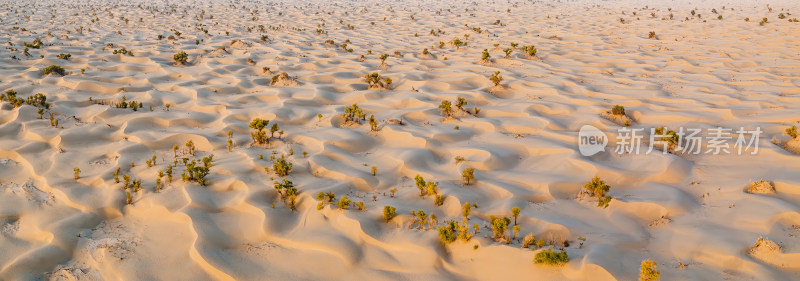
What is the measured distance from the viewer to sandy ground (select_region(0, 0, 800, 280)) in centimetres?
279

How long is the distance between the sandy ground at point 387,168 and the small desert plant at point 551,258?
0.06 meters

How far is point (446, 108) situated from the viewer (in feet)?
17.2

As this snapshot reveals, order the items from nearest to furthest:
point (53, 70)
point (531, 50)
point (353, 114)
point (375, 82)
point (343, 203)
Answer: point (343, 203) → point (353, 114) → point (375, 82) → point (53, 70) → point (531, 50)

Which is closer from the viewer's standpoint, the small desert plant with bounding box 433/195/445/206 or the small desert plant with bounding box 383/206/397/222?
the small desert plant with bounding box 383/206/397/222

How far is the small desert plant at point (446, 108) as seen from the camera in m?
5.24

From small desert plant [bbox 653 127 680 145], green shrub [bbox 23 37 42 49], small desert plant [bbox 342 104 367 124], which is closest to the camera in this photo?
small desert plant [bbox 653 127 680 145]

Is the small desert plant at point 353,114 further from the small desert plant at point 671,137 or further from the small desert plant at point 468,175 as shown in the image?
the small desert plant at point 671,137

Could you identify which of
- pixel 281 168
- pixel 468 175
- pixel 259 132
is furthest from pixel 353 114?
pixel 468 175

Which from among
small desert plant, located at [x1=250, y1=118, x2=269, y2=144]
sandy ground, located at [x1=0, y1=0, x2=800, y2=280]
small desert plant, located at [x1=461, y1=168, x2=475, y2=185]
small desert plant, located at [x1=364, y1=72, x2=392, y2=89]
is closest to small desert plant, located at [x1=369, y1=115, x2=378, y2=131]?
sandy ground, located at [x1=0, y1=0, x2=800, y2=280]

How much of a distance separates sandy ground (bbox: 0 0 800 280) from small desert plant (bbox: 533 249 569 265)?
60 millimetres

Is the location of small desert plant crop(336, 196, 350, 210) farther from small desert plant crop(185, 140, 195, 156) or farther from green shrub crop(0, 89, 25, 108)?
green shrub crop(0, 89, 25, 108)

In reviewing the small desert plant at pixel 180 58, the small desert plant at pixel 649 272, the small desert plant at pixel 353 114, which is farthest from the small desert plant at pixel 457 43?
the small desert plant at pixel 649 272

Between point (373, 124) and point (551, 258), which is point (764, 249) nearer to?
point (551, 258)

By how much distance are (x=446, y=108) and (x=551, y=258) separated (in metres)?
2.83
